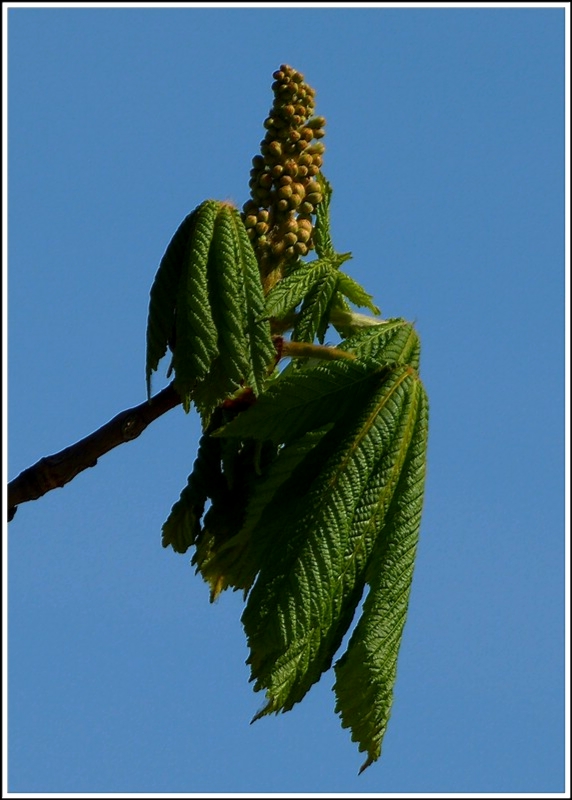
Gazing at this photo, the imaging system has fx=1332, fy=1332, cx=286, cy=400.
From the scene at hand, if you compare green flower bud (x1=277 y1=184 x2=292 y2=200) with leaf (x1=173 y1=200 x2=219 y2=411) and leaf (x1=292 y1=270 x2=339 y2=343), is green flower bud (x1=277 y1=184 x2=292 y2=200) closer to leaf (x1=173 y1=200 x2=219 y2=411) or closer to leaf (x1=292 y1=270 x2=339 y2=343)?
leaf (x1=292 y1=270 x2=339 y2=343)

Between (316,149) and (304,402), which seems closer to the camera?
(304,402)

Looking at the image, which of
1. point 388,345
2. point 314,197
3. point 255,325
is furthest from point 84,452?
point 314,197

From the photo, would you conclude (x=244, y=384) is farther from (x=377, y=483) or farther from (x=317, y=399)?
(x=377, y=483)

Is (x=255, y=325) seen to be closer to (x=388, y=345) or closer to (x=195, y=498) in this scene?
(x=388, y=345)

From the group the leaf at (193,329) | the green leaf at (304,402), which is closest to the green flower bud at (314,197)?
the leaf at (193,329)

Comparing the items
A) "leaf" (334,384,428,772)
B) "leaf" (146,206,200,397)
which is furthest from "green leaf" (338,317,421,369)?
"leaf" (146,206,200,397)

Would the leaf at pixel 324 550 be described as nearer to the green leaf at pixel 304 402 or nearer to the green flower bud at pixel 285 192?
the green leaf at pixel 304 402
